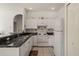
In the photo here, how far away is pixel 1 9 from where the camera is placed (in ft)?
22.9

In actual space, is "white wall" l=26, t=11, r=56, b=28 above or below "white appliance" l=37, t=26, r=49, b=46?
above

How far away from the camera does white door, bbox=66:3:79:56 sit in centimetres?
310

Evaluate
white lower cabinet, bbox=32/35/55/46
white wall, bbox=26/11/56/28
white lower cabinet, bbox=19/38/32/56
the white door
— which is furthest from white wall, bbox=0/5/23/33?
the white door

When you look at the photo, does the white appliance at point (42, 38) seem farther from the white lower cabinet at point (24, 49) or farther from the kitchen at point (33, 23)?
the white lower cabinet at point (24, 49)

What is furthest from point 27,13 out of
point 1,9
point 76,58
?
point 76,58

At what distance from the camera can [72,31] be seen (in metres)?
3.15

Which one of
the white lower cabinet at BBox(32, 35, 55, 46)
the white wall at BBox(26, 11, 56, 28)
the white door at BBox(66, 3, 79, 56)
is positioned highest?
the white wall at BBox(26, 11, 56, 28)

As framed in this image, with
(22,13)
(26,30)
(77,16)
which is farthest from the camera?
(26,30)

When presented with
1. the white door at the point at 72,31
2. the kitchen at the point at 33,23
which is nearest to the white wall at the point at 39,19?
the kitchen at the point at 33,23

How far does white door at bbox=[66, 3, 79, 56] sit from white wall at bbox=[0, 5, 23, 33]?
4.27 m

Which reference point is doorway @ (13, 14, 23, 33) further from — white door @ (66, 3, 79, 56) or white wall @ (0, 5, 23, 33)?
white door @ (66, 3, 79, 56)

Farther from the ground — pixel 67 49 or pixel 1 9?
pixel 1 9

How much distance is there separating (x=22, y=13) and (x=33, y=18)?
0.99 m

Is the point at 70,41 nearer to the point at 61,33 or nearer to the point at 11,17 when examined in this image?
the point at 61,33
